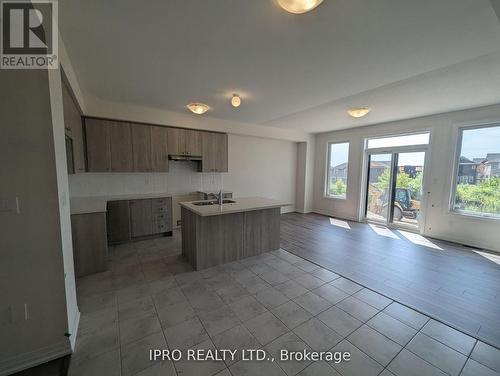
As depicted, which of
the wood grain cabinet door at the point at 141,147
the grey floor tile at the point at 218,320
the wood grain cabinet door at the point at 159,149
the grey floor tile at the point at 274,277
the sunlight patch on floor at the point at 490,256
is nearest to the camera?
the grey floor tile at the point at 218,320

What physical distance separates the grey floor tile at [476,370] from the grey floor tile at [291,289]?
4.39 ft

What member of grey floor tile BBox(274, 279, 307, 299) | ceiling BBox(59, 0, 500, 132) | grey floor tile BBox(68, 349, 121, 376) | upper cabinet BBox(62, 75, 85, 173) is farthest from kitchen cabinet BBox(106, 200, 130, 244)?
grey floor tile BBox(274, 279, 307, 299)

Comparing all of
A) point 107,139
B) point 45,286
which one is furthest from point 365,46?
point 107,139

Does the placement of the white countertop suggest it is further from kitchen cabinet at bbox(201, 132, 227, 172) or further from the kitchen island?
kitchen cabinet at bbox(201, 132, 227, 172)

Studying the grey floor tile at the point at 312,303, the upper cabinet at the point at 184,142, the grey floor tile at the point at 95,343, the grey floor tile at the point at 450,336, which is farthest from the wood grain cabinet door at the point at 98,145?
the grey floor tile at the point at 450,336

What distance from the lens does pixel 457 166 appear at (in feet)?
13.6

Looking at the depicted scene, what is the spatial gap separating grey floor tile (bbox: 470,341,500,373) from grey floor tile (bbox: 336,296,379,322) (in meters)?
0.71

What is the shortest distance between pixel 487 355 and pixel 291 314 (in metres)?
1.56

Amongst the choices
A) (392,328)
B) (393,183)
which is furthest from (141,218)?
(393,183)

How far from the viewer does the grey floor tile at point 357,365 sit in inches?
58.1

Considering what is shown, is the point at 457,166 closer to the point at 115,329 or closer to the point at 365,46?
the point at 365,46

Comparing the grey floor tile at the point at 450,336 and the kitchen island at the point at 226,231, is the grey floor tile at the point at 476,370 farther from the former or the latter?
the kitchen island at the point at 226,231

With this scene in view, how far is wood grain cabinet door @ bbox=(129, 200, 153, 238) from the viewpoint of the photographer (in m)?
3.93

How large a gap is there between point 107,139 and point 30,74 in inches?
108
